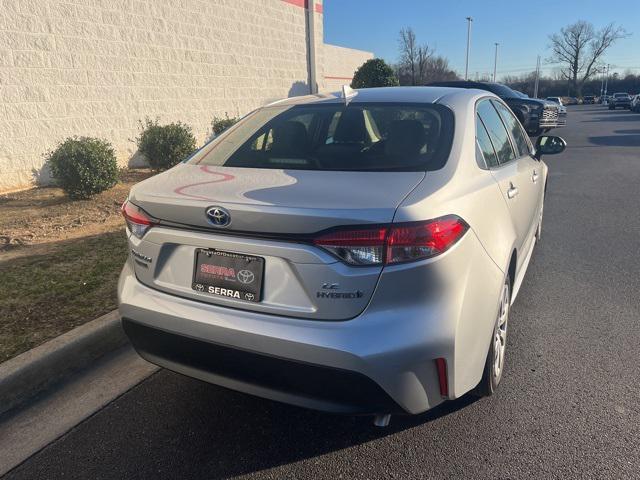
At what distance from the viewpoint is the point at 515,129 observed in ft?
13.2

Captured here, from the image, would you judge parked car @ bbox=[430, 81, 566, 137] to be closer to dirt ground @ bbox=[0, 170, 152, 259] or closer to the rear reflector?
dirt ground @ bbox=[0, 170, 152, 259]

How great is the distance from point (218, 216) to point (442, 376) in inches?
44.6

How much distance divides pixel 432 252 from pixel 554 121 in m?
17.7

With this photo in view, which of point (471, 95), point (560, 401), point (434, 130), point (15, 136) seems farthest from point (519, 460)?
point (15, 136)

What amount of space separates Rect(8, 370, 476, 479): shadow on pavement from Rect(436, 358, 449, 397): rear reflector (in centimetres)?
53

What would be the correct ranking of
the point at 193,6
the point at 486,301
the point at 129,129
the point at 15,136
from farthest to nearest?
the point at 193,6 < the point at 129,129 < the point at 15,136 < the point at 486,301

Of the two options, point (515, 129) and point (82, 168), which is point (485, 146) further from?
point (82, 168)

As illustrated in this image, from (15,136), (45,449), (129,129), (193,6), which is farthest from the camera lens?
(193,6)

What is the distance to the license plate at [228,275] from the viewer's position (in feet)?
6.75

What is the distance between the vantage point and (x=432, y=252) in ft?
6.35

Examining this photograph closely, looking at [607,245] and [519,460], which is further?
[607,245]

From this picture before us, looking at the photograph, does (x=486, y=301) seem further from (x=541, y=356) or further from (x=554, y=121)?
(x=554, y=121)

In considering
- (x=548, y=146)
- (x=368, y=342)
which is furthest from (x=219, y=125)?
(x=368, y=342)

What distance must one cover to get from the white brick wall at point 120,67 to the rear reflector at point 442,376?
7.75 meters
